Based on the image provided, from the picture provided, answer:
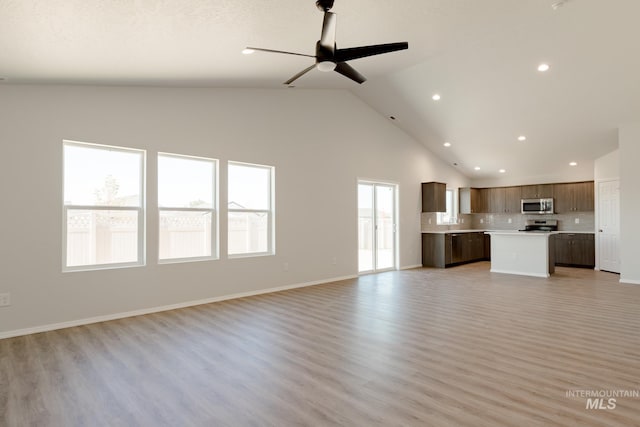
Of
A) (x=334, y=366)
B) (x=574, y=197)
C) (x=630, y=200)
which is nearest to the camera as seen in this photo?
(x=334, y=366)

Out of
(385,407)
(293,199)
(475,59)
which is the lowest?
(385,407)

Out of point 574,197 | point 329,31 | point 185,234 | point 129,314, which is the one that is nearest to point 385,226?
point 185,234

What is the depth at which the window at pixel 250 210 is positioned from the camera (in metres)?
5.75

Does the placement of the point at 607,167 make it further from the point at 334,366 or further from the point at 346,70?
the point at 334,366

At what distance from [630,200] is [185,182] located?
7.65 m

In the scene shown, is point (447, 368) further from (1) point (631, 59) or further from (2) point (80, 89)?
(1) point (631, 59)

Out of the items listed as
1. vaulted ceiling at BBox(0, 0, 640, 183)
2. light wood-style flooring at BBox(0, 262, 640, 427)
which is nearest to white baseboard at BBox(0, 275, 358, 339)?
light wood-style flooring at BBox(0, 262, 640, 427)

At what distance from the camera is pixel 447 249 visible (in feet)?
29.2

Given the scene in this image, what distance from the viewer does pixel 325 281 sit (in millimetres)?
6902

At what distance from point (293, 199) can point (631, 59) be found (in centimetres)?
534

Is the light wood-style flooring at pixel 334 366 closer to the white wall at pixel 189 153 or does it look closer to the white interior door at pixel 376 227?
the white wall at pixel 189 153

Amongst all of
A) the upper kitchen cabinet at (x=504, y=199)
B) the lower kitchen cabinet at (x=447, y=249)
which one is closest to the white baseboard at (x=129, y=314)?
the lower kitchen cabinet at (x=447, y=249)

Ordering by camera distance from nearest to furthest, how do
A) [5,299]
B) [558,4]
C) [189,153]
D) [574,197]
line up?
[5,299] < [558,4] < [189,153] < [574,197]

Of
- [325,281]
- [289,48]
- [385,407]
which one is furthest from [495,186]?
[385,407]
